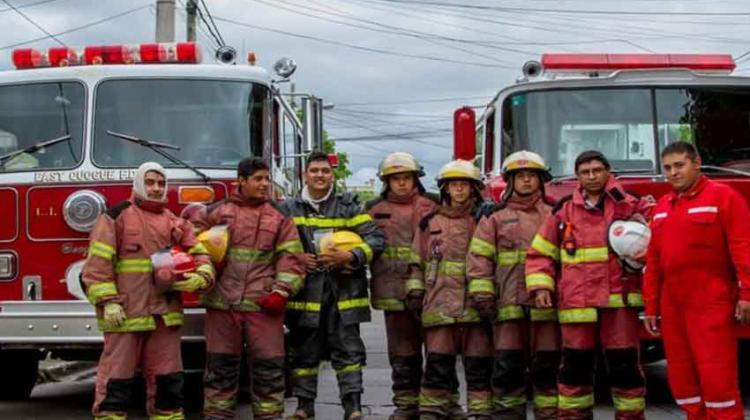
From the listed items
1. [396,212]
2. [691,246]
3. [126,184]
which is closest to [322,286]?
[396,212]

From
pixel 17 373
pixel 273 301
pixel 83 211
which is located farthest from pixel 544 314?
pixel 17 373

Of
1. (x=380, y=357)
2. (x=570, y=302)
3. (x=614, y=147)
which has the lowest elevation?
(x=380, y=357)

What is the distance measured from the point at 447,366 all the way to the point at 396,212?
44.0 inches

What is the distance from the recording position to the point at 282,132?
8.59 m

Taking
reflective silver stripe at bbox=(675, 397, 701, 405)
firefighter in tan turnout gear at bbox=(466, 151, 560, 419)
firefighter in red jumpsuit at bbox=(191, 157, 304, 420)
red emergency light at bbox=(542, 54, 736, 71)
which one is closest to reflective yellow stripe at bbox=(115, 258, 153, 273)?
firefighter in red jumpsuit at bbox=(191, 157, 304, 420)

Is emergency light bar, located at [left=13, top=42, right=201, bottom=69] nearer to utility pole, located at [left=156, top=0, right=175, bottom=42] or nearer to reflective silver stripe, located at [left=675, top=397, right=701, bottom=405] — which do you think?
reflective silver stripe, located at [left=675, top=397, right=701, bottom=405]

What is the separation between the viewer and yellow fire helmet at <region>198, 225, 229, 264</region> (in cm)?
662

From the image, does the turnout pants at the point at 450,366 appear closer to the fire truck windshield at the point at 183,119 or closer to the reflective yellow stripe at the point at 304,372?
the reflective yellow stripe at the point at 304,372

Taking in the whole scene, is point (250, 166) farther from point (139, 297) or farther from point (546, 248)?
point (546, 248)

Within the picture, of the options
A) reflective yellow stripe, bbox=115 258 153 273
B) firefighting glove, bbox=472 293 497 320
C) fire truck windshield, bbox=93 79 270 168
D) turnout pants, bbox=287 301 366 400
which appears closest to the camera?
reflective yellow stripe, bbox=115 258 153 273

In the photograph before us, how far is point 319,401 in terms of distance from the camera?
339 inches

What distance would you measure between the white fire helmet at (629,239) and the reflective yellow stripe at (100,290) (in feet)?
9.55

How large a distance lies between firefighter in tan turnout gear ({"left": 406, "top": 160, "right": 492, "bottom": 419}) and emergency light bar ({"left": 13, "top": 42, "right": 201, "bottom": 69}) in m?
2.32

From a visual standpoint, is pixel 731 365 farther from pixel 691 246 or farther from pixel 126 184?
pixel 126 184
